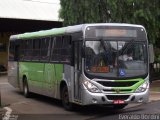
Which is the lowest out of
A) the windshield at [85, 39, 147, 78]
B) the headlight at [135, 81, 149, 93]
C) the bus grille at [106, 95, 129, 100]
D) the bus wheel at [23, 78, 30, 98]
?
the bus wheel at [23, 78, 30, 98]

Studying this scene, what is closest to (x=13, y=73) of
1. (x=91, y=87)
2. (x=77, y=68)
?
(x=77, y=68)

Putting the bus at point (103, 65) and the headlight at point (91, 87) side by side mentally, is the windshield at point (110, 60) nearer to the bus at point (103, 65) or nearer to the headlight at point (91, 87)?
the bus at point (103, 65)

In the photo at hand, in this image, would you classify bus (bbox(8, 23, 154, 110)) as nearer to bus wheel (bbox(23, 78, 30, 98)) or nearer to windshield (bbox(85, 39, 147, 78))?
windshield (bbox(85, 39, 147, 78))

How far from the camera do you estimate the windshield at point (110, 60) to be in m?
15.7

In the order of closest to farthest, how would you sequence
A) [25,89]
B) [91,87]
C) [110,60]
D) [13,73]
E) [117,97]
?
1. [91,87]
2. [117,97]
3. [110,60]
4. [25,89]
5. [13,73]

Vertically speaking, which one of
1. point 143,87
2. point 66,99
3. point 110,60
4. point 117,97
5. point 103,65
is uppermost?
point 110,60

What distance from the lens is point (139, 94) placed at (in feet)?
52.6

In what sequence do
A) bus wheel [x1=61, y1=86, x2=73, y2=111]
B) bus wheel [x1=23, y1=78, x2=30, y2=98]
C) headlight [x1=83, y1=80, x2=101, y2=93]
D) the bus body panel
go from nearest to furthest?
headlight [x1=83, y1=80, x2=101, y2=93], bus wheel [x1=61, y1=86, x2=73, y2=111], bus wheel [x1=23, y1=78, x2=30, y2=98], the bus body panel

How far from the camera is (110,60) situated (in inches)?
623

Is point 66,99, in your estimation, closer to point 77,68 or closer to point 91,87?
point 77,68

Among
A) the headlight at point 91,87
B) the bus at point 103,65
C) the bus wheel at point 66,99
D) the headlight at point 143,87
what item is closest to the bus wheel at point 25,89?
the bus at point 103,65

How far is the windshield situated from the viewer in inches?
619

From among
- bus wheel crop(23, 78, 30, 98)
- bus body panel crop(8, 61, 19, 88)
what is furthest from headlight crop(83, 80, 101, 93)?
bus body panel crop(8, 61, 19, 88)

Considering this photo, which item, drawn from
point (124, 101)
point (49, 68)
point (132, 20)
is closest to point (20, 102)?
point (49, 68)
